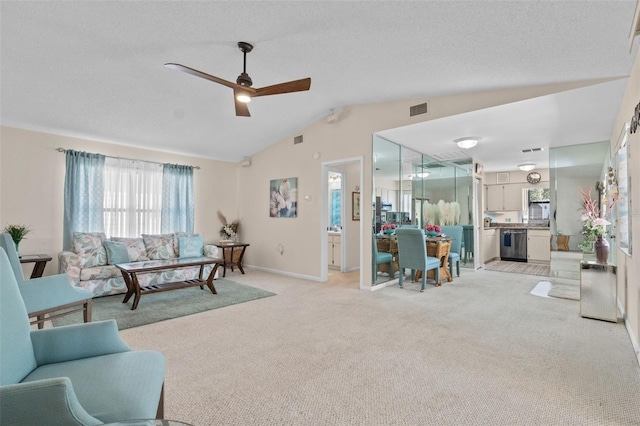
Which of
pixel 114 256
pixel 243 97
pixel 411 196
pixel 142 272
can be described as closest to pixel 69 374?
pixel 243 97

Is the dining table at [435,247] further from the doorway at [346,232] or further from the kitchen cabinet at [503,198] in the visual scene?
the kitchen cabinet at [503,198]

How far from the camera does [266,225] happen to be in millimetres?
6777

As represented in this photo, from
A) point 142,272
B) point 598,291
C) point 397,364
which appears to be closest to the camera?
point 397,364

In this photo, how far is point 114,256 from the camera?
488 centimetres

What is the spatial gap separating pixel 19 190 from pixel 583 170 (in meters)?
8.63

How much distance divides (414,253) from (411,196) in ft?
4.58

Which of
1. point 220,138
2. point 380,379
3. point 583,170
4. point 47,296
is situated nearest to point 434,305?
point 380,379

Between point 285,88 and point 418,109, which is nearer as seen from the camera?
point 285,88

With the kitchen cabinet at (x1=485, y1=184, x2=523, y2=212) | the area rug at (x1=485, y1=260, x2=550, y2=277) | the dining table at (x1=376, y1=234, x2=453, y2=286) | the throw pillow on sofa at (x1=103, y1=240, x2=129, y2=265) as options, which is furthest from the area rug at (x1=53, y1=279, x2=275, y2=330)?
the kitchen cabinet at (x1=485, y1=184, x2=523, y2=212)

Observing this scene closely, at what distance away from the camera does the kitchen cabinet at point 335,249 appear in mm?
6910

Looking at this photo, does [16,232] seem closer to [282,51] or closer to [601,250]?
[282,51]

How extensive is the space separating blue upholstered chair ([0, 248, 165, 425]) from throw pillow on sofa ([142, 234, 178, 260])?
419cm

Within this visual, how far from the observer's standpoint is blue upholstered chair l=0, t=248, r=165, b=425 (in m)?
0.96

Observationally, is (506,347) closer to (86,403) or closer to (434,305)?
(434,305)
